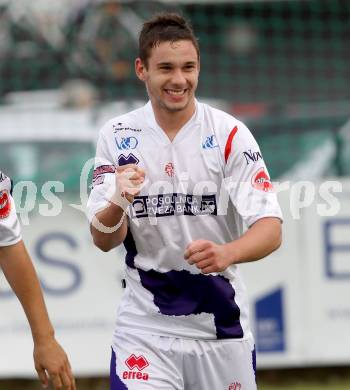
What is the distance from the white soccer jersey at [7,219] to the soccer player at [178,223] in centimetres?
37

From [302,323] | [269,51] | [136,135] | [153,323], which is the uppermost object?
[269,51]

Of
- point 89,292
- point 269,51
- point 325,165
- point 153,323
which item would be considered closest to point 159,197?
point 153,323

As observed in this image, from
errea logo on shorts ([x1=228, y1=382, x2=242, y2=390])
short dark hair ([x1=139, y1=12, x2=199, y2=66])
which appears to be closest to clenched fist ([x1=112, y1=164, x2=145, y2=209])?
short dark hair ([x1=139, y1=12, x2=199, y2=66])

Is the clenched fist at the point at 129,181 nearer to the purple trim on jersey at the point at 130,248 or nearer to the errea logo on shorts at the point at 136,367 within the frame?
the purple trim on jersey at the point at 130,248

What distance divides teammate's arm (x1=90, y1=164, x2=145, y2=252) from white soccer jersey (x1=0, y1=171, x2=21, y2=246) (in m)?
0.36

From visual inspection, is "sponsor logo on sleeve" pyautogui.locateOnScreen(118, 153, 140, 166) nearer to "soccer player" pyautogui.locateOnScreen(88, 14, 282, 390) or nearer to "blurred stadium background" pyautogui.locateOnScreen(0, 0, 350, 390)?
"soccer player" pyautogui.locateOnScreen(88, 14, 282, 390)

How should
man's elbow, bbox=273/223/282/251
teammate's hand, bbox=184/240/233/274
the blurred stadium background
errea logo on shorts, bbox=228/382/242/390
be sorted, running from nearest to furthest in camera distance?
1. teammate's hand, bbox=184/240/233/274
2. man's elbow, bbox=273/223/282/251
3. errea logo on shorts, bbox=228/382/242/390
4. the blurred stadium background

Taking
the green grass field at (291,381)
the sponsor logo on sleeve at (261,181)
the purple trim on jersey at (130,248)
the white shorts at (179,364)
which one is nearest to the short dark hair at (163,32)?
the sponsor logo on sleeve at (261,181)

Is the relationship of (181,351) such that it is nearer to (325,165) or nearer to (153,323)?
(153,323)

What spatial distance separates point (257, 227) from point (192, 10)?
30.7ft

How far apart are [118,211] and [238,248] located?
20.4 inches

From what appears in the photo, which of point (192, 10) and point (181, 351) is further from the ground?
point (192, 10)

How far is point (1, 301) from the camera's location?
752 centimetres

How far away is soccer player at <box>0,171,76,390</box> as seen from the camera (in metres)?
4.24
